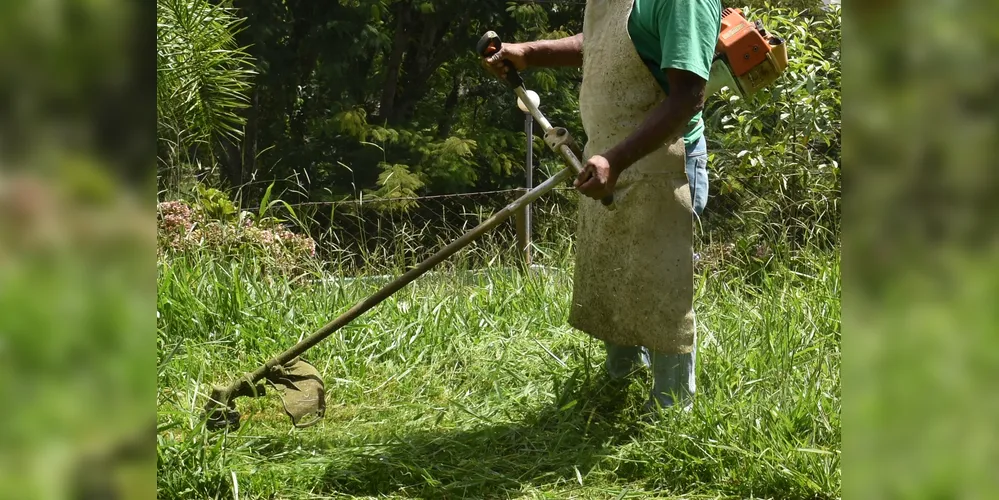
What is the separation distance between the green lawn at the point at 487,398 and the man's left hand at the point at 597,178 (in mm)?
851

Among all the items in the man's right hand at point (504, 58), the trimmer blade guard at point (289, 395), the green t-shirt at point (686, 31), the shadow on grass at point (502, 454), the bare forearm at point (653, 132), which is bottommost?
the shadow on grass at point (502, 454)

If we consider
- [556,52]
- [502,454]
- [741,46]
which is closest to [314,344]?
[502,454]

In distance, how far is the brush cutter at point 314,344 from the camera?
319 cm

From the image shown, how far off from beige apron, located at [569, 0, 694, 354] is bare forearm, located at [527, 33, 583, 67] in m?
0.37

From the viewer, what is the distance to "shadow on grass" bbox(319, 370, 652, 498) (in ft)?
10.3

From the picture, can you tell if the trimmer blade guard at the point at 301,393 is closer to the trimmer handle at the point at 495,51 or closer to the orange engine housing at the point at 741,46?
the trimmer handle at the point at 495,51

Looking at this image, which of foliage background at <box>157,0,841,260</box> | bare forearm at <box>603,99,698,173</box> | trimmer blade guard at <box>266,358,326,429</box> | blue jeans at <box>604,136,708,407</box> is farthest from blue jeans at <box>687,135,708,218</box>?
foliage background at <box>157,0,841,260</box>

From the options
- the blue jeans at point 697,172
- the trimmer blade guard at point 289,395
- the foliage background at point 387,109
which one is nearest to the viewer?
the trimmer blade guard at point 289,395

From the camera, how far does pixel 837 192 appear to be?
6.21m

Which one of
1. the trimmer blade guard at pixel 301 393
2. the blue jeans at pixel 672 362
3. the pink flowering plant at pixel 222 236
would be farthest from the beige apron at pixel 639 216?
the pink flowering plant at pixel 222 236

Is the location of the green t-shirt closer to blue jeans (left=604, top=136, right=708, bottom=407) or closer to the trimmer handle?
blue jeans (left=604, top=136, right=708, bottom=407)

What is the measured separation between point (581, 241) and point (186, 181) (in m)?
3.45

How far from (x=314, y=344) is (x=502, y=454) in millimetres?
798
